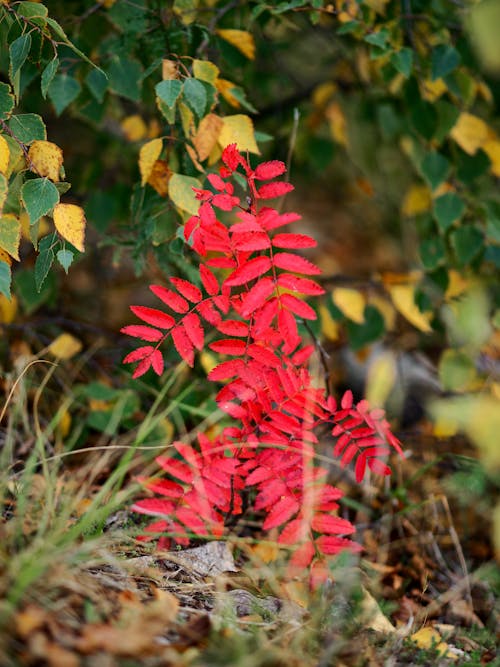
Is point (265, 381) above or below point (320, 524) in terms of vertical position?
above

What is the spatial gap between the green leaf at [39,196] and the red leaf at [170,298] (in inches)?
11.2

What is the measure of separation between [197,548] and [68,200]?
157 centimetres

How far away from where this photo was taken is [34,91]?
7.64 feet

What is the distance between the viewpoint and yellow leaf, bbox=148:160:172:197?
1.85 m

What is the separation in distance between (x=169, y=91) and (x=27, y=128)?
1.10 ft

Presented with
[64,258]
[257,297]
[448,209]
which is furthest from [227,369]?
[448,209]

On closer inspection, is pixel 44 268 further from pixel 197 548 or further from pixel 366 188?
pixel 366 188

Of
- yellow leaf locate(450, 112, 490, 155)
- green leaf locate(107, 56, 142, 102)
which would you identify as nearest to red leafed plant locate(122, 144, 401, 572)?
green leaf locate(107, 56, 142, 102)

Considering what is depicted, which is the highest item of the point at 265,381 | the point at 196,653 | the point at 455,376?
the point at 265,381

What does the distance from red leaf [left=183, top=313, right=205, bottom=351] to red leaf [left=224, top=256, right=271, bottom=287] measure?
0.16 metres

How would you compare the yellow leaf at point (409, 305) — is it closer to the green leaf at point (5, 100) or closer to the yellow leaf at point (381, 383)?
the yellow leaf at point (381, 383)

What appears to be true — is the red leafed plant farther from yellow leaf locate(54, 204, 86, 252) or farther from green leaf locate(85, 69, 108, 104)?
green leaf locate(85, 69, 108, 104)

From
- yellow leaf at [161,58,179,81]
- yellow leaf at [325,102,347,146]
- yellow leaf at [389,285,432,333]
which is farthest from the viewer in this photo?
yellow leaf at [325,102,347,146]

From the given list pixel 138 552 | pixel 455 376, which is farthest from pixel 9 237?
pixel 455 376
